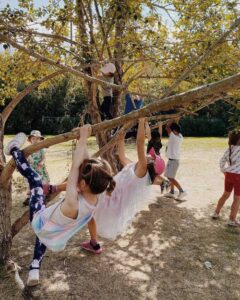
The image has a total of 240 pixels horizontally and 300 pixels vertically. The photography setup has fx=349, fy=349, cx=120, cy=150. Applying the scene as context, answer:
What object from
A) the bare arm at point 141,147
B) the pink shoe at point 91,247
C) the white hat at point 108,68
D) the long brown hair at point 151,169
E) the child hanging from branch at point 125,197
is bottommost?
the pink shoe at point 91,247

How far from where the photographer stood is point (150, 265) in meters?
4.67

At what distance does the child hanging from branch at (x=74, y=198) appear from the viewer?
294cm

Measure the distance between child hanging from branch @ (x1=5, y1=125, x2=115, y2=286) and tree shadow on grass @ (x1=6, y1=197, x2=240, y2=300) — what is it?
0.79 meters

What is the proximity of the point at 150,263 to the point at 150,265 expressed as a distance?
59 millimetres

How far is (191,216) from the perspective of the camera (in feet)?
22.1

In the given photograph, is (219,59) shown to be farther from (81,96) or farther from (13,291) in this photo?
(81,96)

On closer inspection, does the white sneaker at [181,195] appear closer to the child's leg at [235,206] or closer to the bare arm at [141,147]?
the child's leg at [235,206]

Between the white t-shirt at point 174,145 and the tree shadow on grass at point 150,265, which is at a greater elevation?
the white t-shirt at point 174,145

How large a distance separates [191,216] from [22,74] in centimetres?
465

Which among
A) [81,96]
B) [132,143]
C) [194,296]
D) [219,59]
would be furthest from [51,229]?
[81,96]

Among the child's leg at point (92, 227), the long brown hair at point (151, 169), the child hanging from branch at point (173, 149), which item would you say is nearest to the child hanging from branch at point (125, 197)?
the long brown hair at point (151, 169)

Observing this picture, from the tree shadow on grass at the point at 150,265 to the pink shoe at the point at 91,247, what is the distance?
0.29 feet

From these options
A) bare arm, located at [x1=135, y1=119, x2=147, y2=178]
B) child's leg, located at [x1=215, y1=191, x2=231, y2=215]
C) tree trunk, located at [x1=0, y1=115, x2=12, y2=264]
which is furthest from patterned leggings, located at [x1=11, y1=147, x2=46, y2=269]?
child's leg, located at [x1=215, y1=191, x2=231, y2=215]

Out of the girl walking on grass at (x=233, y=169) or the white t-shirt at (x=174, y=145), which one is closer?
the girl walking on grass at (x=233, y=169)
